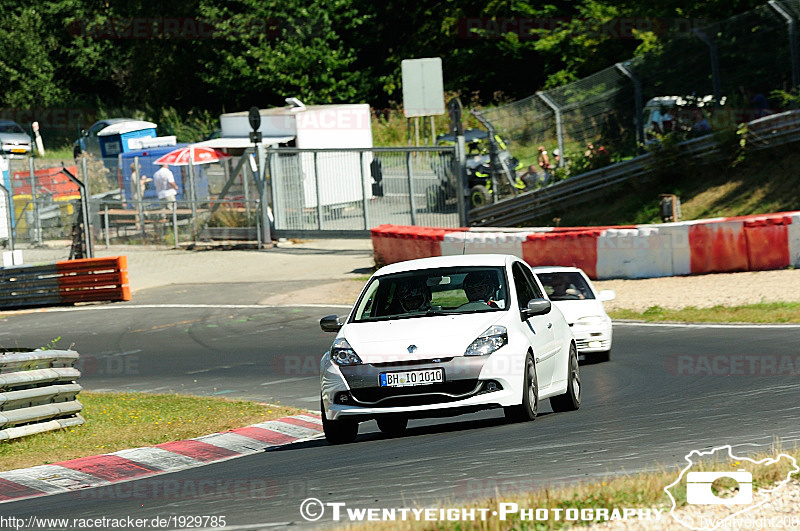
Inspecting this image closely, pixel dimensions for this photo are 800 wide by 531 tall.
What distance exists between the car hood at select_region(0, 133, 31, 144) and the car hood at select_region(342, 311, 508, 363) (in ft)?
150

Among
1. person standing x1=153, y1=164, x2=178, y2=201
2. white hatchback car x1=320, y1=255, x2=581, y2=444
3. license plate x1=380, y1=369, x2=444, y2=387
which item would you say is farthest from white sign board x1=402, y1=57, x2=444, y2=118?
license plate x1=380, y1=369, x2=444, y2=387

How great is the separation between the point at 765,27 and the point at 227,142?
1753 centimetres

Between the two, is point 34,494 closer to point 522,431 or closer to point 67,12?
point 522,431

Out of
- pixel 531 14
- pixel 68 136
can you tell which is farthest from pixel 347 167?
pixel 68 136

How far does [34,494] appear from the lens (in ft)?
29.8

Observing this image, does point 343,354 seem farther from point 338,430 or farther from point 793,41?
point 793,41

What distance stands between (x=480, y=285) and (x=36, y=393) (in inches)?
164

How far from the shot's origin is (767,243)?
21.8 metres

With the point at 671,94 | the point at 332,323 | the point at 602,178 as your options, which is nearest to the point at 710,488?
the point at 332,323

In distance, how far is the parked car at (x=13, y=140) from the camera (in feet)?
172

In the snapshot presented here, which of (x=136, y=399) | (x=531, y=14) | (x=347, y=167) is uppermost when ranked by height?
(x=531, y=14)

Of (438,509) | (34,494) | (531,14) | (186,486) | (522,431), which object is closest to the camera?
(438,509)

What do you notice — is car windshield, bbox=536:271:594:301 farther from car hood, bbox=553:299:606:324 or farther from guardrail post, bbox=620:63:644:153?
guardrail post, bbox=620:63:644:153

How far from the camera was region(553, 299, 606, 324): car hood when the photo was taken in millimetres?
15836
